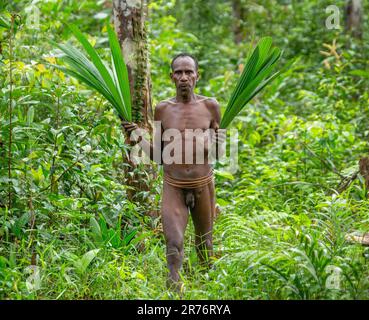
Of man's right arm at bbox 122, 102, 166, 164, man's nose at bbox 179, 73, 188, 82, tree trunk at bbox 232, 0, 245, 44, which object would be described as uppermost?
tree trunk at bbox 232, 0, 245, 44

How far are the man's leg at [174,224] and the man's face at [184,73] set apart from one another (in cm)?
74

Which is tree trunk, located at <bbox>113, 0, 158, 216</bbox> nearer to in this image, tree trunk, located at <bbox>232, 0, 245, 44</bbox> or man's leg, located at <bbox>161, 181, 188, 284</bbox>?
man's leg, located at <bbox>161, 181, 188, 284</bbox>

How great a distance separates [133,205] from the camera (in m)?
6.41

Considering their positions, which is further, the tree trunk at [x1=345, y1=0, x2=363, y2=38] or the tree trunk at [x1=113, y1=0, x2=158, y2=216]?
the tree trunk at [x1=345, y1=0, x2=363, y2=38]

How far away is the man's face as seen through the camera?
5590mm

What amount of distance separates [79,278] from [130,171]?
61.2 inches

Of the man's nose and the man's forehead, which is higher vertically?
the man's forehead

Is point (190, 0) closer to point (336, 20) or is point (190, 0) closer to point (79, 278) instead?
point (336, 20)

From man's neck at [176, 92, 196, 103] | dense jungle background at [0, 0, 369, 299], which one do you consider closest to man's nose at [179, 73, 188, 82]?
man's neck at [176, 92, 196, 103]

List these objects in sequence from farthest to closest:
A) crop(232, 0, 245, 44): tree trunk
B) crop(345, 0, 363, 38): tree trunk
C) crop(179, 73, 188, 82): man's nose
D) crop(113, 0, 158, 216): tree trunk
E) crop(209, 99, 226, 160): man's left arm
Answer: crop(232, 0, 245, 44): tree trunk, crop(345, 0, 363, 38): tree trunk, crop(113, 0, 158, 216): tree trunk, crop(209, 99, 226, 160): man's left arm, crop(179, 73, 188, 82): man's nose

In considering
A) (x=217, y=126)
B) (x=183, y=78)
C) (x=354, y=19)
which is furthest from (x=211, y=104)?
(x=354, y=19)

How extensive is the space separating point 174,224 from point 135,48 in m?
1.97

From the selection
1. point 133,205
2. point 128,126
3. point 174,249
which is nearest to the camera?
point 174,249

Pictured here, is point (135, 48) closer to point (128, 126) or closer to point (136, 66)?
point (136, 66)
